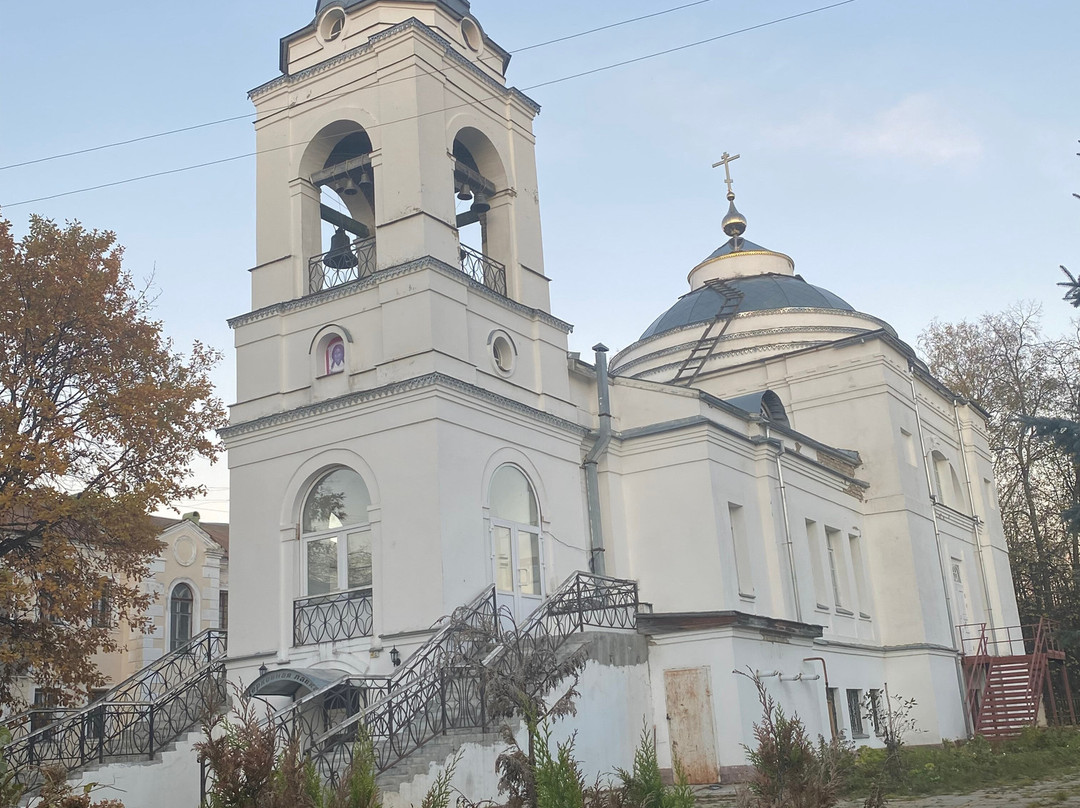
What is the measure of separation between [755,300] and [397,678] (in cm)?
2031

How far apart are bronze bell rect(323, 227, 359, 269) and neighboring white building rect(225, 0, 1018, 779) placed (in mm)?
45

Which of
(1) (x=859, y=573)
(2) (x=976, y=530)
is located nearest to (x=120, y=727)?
(1) (x=859, y=573)

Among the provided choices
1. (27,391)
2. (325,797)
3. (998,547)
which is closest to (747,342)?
(998,547)

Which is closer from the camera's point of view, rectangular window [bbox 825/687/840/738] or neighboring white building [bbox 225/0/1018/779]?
neighboring white building [bbox 225/0/1018/779]

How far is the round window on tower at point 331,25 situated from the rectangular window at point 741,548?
36.4 ft

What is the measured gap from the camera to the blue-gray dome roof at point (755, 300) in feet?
104

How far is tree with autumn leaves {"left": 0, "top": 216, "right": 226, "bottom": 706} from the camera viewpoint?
53.2 feet

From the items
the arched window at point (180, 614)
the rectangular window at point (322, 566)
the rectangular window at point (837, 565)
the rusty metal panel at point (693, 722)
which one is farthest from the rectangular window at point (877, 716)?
the arched window at point (180, 614)

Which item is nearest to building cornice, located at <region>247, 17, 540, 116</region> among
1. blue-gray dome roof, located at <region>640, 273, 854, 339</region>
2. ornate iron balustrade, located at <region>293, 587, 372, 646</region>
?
ornate iron balustrade, located at <region>293, 587, 372, 646</region>

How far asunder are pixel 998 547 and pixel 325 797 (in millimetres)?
28143

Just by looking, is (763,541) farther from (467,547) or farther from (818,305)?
(818,305)

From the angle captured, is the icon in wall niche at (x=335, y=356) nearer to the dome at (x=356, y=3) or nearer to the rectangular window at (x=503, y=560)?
the rectangular window at (x=503, y=560)

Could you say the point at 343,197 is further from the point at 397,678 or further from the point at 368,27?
the point at 397,678

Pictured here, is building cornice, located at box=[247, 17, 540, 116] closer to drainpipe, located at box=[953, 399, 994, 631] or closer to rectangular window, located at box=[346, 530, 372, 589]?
rectangular window, located at box=[346, 530, 372, 589]
